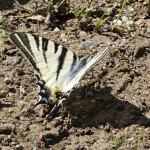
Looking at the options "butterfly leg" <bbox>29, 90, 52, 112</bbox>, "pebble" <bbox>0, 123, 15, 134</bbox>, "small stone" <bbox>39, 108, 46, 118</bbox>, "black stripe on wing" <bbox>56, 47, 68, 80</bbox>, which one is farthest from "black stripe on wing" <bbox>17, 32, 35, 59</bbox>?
"pebble" <bbox>0, 123, 15, 134</bbox>

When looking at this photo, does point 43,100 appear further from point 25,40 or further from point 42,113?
point 25,40

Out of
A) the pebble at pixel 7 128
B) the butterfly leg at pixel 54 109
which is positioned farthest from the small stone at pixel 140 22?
the pebble at pixel 7 128

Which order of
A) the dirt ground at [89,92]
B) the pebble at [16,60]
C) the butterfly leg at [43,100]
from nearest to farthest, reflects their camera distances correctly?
the dirt ground at [89,92] < the butterfly leg at [43,100] < the pebble at [16,60]

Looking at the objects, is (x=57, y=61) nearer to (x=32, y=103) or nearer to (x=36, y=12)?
(x=32, y=103)

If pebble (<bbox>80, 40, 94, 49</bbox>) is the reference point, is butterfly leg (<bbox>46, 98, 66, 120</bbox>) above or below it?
below

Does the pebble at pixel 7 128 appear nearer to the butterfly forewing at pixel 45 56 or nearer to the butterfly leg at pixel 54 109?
the butterfly leg at pixel 54 109

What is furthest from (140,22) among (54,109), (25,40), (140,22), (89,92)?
(54,109)

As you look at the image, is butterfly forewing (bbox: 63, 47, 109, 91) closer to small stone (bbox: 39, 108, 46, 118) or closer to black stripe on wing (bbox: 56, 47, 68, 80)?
black stripe on wing (bbox: 56, 47, 68, 80)
